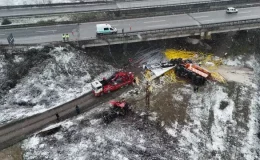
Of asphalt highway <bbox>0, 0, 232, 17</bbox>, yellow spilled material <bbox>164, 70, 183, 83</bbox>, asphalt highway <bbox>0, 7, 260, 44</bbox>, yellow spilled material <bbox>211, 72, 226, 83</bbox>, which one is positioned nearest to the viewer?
yellow spilled material <bbox>164, 70, 183, 83</bbox>

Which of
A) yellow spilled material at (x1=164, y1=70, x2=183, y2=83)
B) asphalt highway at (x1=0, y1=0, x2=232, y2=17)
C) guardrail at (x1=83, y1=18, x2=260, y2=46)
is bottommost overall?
yellow spilled material at (x1=164, y1=70, x2=183, y2=83)

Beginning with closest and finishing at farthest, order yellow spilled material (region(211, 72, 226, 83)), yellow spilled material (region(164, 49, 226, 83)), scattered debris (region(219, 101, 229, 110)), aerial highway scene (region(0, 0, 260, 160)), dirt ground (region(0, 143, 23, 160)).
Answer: dirt ground (region(0, 143, 23, 160)) < aerial highway scene (region(0, 0, 260, 160)) < scattered debris (region(219, 101, 229, 110)) < yellow spilled material (region(211, 72, 226, 83)) < yellow spilled material (region(164, 49, 226, 83))

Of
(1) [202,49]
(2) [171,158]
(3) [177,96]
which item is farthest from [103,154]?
(1) [202,49]

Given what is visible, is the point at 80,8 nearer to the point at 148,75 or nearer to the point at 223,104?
the point at 148,75

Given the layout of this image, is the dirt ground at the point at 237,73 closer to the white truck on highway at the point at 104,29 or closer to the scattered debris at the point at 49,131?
the white truck on highway at the point at 104,29

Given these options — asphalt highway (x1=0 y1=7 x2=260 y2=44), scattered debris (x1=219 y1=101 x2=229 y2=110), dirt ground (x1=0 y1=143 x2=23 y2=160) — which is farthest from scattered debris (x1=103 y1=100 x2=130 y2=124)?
asphalt highway (x1=0 y1=7 x2=260 y2=44)

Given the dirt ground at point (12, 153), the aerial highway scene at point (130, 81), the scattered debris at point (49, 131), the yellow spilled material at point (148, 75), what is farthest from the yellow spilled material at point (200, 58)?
the dirt ground at point (12, 153)

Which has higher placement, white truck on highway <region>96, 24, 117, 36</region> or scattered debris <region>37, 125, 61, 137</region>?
white truck on highway <region>96, 24, 117, 36</region>

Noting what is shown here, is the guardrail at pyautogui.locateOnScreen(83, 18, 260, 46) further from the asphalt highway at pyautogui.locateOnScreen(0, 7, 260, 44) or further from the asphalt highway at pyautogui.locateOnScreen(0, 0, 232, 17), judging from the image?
the asphalt highway at pyautogui.locateOnScreen(0, 0, 232, 17)
